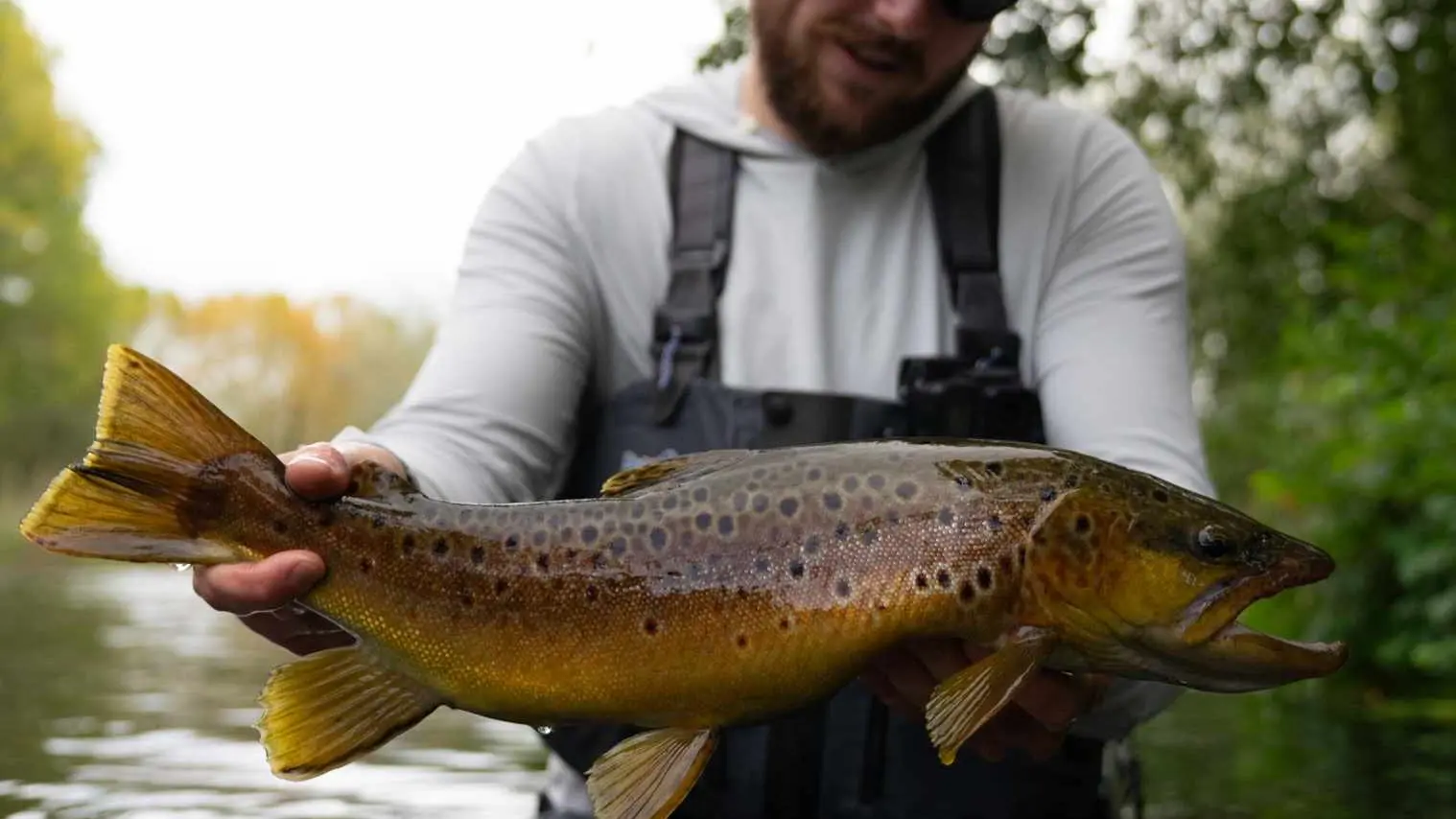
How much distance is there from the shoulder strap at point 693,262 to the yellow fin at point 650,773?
1077 millimetres

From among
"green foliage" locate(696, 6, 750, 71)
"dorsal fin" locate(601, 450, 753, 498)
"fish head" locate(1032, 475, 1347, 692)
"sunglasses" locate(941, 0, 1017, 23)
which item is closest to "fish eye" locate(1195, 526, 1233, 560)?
"fish head" locate(1032, 475, 1347, 692)

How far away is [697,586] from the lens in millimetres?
2141

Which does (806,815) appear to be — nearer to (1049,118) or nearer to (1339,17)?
(1049,118)

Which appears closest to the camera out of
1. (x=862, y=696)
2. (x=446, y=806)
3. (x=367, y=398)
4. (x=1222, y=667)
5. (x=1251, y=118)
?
(x=1222, y=667)

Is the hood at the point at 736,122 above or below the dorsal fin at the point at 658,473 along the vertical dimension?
above

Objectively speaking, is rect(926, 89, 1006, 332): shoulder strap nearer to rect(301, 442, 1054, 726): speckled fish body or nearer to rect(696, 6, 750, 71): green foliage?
rect(301, 442, 1054, 726): speckled fish body

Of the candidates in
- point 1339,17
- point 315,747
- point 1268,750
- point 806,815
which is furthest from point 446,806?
point 1339,17

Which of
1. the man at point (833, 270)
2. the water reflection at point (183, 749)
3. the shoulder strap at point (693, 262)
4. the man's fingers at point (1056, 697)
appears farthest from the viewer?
the water reflection at point (183, 749)

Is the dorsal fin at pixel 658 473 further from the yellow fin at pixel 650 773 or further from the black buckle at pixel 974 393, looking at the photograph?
the black buckle at pixel 974 393

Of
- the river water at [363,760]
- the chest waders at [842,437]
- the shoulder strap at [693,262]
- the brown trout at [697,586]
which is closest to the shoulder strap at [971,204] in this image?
the chest waders at [842,437]

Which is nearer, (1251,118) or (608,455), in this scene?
(608,455)

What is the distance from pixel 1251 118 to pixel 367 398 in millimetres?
47353

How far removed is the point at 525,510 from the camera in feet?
7.28

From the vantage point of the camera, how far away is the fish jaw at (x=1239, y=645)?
6.84ft
